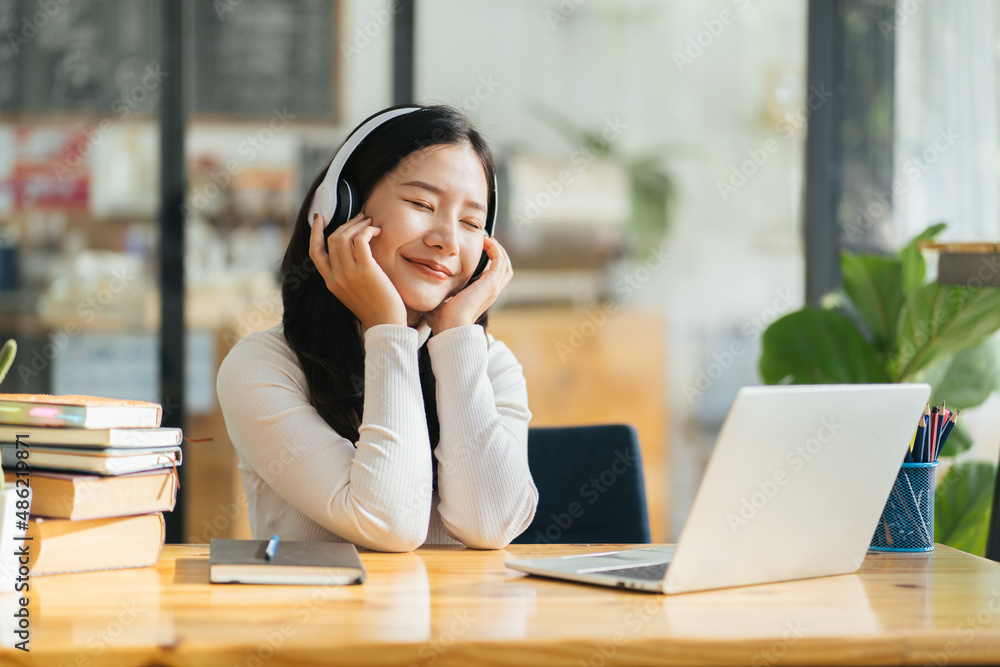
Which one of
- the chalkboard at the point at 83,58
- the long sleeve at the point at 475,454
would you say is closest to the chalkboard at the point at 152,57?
the chalkboard at the point at 83,58

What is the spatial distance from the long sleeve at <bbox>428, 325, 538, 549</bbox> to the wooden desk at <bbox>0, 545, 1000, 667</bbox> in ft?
0.76

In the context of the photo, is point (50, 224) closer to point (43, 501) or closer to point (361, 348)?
point (361, 348)

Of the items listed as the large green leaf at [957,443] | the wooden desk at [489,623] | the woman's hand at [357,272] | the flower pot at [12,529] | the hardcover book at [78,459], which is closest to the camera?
the wooden desk at [489,623]

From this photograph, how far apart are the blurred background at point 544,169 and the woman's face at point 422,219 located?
5.49ft

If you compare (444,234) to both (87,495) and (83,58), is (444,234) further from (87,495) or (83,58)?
(83,58)

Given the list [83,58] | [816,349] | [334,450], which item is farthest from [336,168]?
[83,58]

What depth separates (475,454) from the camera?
1.45m

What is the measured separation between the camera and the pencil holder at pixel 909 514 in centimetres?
140

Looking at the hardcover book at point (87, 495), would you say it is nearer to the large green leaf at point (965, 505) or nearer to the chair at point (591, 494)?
the chair at point (591, 494)

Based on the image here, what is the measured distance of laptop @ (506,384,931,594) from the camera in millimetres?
1047

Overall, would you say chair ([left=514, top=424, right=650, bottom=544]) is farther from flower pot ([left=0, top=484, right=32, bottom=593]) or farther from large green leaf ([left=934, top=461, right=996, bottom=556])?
large green leaf ([left=934, top=461, right=996, bottom=556])

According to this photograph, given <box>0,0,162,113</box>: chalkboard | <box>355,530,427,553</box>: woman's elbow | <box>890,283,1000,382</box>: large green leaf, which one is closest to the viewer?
<box>355,530,427,553</box>: woman's elbow

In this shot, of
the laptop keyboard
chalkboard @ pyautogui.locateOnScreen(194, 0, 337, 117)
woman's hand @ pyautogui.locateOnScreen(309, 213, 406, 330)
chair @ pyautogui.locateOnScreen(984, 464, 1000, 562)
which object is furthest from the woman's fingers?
chalkboard @ pyautogui.locateOnScreen(194, 0, 337, 117)

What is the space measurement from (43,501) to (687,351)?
8.39 ft
